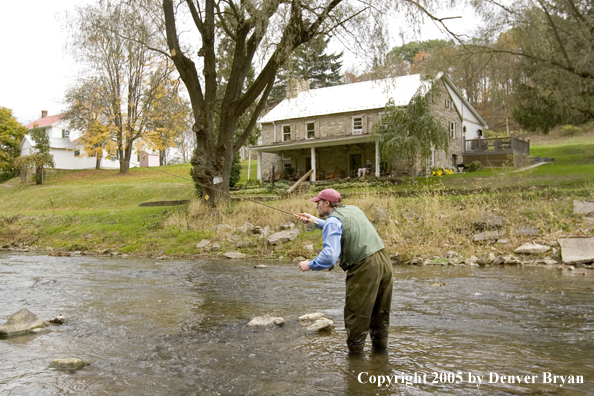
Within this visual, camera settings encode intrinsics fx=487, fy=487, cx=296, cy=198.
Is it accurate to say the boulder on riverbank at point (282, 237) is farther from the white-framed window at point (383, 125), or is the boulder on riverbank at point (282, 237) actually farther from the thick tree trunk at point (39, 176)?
the thick tree trunk at point (39, 176)

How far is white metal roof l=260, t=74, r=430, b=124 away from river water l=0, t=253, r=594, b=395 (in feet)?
83.1

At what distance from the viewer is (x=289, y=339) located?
6359 mm

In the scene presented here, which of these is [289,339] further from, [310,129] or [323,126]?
[310,129]

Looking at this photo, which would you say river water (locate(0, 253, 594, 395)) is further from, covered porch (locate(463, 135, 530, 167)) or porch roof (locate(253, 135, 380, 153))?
covered porch (locate(463, 135, 530, 167))

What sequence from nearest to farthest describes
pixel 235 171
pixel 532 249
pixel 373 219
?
pixel 532 249
pixel 373 219
pixel 235 171

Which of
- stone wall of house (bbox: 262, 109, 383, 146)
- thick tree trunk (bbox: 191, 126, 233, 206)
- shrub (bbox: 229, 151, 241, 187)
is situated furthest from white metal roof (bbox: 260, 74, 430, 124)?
thick tree trunk (bbox: 191, 126, 233, 206)

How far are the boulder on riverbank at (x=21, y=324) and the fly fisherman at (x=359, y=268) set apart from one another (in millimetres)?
4149

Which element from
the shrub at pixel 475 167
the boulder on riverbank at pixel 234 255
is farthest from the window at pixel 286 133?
the boulder on riverbank at pixel 234 255

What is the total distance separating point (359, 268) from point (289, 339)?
5.34ft

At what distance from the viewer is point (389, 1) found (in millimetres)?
18031

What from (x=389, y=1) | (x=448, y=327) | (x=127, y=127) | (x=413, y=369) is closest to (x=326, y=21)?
(x=389, y=1)

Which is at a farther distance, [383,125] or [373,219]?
[383,125]

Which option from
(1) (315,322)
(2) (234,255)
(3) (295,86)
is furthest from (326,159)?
(1) (315,322)

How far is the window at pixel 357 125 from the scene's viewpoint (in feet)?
121
